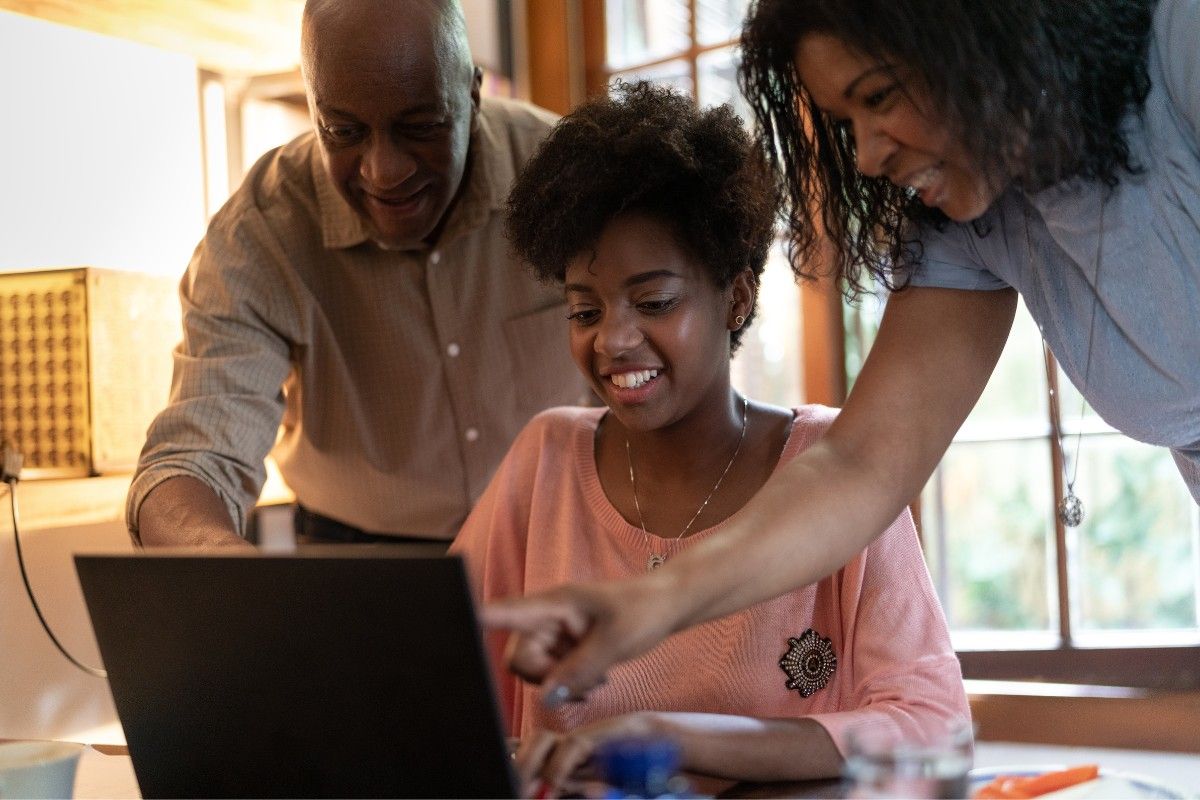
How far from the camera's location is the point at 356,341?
71.5 inches

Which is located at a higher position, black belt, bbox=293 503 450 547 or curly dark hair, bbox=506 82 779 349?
curly dark hair, bbox=506 82 779 349

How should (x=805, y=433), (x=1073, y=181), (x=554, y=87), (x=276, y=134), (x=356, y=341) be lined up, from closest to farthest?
(x=1073, y=181) → (x=805, y=433) → (x=356, y=341) → (x=276, y=134) → (x=554, y=87)

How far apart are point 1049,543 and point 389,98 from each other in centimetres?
188

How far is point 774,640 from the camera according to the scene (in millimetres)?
1305

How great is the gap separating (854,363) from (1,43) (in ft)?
5.88

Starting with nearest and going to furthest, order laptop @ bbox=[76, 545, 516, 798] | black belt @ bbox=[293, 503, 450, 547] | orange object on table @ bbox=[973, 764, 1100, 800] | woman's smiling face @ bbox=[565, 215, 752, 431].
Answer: laptop @ bbox=[76, 545, 516, 798] → orange object on table @ bbox=[973, 764, 1100, 800] → woman's smiling face @ bbox=[565, 215, 752, 431] → black belt @ bbox=[293, 503, 450, 547]

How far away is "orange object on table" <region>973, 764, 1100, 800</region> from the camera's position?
0.94 m

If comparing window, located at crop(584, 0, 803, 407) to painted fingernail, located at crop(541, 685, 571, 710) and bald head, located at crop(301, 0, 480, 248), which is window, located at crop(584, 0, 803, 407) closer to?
bald head, located at crop(301, 0, 480, 248)

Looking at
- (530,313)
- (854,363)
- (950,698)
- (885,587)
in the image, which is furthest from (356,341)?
(854,363)

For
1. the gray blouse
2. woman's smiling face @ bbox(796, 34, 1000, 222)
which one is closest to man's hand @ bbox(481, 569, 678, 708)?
woman's smiling face @ bbox(796, 34, 1000, 222)

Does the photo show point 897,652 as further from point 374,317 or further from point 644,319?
point 374,317

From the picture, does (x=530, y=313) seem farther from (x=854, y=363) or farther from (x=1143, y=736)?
(x=854, y=363)

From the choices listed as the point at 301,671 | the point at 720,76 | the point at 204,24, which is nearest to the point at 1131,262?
the point at 301,671

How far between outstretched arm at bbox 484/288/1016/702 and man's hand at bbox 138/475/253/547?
595mm
